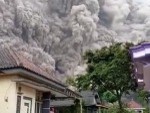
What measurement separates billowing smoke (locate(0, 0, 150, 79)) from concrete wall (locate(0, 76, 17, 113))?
5073cm

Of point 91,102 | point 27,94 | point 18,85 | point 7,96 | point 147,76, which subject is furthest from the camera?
point 91,102

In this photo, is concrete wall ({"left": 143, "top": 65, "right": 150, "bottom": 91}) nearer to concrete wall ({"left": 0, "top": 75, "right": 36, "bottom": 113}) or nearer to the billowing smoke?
concrete wall ({"left": 0, "top": 75, "right": 36, "bottom": 113})

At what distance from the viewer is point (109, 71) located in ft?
112

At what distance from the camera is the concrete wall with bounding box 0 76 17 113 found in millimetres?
12812

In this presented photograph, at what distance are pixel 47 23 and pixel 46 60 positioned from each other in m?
11.2

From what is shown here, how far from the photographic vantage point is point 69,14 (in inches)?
3521

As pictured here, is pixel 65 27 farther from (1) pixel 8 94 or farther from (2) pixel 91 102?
(1) pixel 8 94

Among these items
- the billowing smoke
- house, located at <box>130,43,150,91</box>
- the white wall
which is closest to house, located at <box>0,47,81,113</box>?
house, located at <box>130,43,150,91</box>

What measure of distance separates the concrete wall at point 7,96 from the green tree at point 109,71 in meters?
20.0

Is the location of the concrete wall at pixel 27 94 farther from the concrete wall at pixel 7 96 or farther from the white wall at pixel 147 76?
the white wall at pixel 147 76

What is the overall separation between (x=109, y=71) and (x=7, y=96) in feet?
71.6

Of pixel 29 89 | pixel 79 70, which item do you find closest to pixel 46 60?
pixel 79 70

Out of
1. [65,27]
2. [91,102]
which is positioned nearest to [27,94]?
[91,102]

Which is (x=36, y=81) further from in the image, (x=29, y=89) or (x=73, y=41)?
(x=73, y=41)
